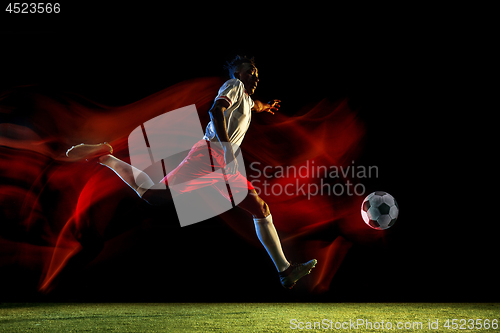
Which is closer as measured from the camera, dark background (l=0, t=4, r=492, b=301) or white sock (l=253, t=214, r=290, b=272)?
white sock (l=253, t=214, r=290, b=272)

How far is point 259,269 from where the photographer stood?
4348mm

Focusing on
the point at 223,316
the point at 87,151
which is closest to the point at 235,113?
the point at 87,151

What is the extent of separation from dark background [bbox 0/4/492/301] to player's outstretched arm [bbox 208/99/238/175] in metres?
1.95

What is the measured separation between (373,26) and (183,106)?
2.44 m

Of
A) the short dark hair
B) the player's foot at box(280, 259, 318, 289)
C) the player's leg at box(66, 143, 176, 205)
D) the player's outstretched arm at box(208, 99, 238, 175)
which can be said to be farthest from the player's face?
the player's foot at box(280, 259, 318, 289)

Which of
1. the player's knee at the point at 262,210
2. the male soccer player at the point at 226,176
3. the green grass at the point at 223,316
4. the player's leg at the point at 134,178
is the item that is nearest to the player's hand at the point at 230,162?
the male soccer player at the point at 226,176

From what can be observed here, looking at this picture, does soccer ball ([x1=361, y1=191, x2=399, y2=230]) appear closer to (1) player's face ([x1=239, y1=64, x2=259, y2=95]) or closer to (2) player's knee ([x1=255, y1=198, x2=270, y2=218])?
(2) player's knee ([x1=255, y1=198, x2=270, y2=218])

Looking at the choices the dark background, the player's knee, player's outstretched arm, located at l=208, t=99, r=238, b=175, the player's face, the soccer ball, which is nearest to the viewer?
player's outstretched arm, located at l=208, t=99, r=238, b=175

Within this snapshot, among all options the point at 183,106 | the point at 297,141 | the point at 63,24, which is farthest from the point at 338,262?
the point at 63,24

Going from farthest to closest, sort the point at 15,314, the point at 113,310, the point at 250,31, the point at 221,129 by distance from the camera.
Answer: the point at 250,31
the point at 113,310
the point at 15,314
the point at 221,129

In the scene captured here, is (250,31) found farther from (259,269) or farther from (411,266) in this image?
(411,266)

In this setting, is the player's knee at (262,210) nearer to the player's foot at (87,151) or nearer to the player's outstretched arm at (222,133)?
the player's outstretched arm at (222,133)

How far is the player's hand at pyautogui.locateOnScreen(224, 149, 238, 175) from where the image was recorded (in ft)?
8.05

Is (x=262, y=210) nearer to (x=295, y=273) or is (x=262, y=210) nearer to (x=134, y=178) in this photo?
(x=295, y=273)
